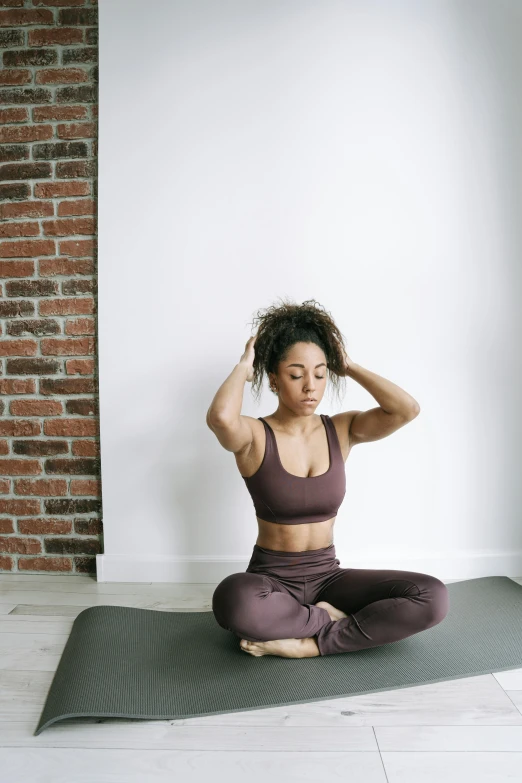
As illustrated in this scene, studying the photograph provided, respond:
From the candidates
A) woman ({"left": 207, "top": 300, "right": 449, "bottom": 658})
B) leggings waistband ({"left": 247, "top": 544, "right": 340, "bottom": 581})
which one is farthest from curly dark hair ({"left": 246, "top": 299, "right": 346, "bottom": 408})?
leggings waistband ({"left": 247, "top": 544, "right": 340, "bottom": 581})

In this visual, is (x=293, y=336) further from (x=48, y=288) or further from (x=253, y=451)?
(x=48, y=288)

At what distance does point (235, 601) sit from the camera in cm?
177

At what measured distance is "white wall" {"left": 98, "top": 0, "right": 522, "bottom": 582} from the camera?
8.22 ft

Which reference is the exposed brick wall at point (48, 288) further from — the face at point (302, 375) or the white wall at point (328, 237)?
the face at point (302, 375)

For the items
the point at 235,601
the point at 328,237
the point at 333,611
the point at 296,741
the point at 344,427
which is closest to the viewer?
the point at 296,741

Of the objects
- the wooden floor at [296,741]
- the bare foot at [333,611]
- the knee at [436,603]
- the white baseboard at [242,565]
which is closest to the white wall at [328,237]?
the white baseboard at [242,565]

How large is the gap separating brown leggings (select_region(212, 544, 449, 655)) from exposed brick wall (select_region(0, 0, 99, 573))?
104 centimetres

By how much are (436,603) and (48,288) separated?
1878 mm

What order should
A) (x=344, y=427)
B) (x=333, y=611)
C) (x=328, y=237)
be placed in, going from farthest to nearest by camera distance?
(x=328, y=237), (x=344, y=427), (x=333, y=611)

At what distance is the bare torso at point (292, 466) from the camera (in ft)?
6.59

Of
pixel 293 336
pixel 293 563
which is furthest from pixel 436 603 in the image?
pixel 293 336

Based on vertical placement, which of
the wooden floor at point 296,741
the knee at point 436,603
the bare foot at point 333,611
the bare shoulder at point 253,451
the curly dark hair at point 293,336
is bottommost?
the wooden floor at point 296,741

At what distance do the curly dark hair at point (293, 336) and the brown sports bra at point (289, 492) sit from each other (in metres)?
0.23

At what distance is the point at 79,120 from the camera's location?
257cm
